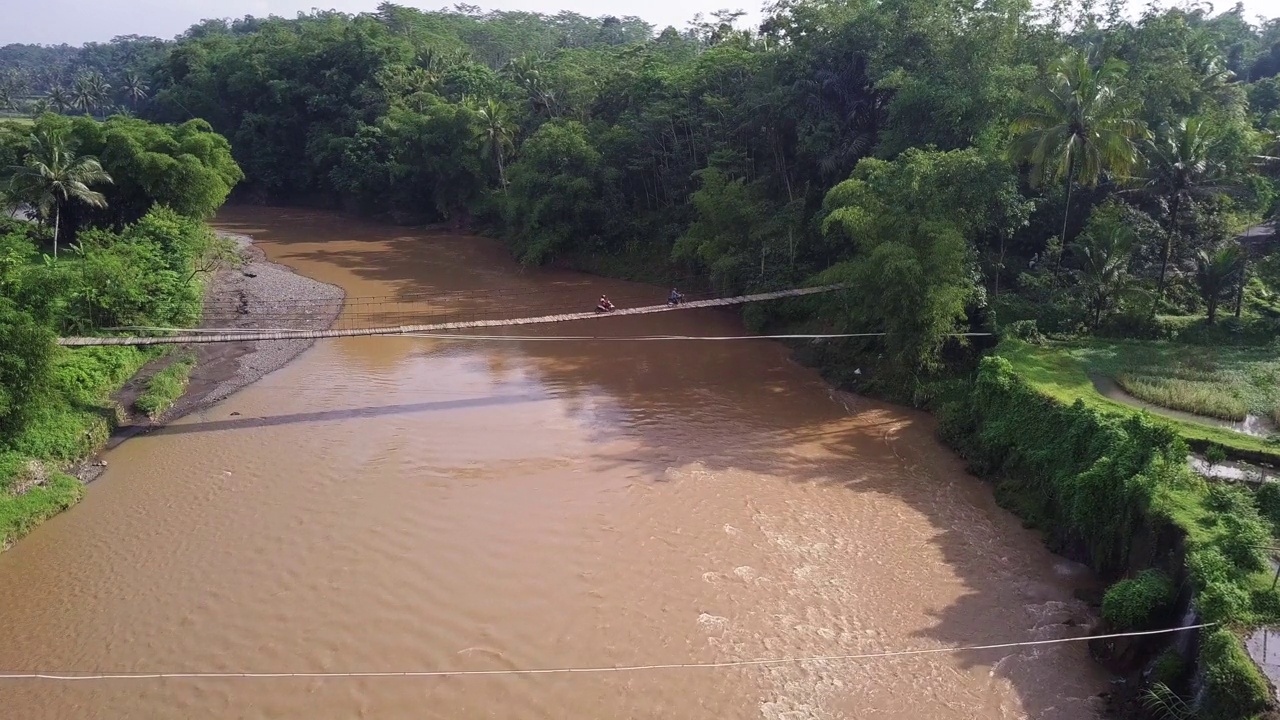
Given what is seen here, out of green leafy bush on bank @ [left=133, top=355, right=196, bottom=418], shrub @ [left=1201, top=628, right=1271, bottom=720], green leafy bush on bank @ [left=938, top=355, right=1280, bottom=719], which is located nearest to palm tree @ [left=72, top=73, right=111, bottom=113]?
green leafy bush on bank @ [left=133, top=355, right=196, bottom=418]

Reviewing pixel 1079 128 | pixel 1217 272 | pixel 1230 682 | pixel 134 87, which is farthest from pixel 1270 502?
pixel 134 87

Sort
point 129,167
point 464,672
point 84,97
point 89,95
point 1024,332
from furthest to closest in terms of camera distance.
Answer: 1. point 89,95
2. point 84,97
3. point 129,167
4. point 1024,332
5. point 464,672

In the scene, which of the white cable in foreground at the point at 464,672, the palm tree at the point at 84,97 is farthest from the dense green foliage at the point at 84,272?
the palm tree at the point at 84,97

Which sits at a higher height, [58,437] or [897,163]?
[897,163]

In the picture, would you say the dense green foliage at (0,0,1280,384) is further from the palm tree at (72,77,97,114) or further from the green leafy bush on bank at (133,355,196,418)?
the palm tree at (72,77,97,114)

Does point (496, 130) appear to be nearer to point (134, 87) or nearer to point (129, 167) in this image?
point (129, 167)

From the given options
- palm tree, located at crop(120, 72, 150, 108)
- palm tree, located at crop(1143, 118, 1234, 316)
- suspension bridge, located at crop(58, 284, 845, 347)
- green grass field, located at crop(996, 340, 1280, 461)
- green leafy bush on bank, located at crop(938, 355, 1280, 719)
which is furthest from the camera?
palm tree, located at crop(120, 72, 150, 108)
